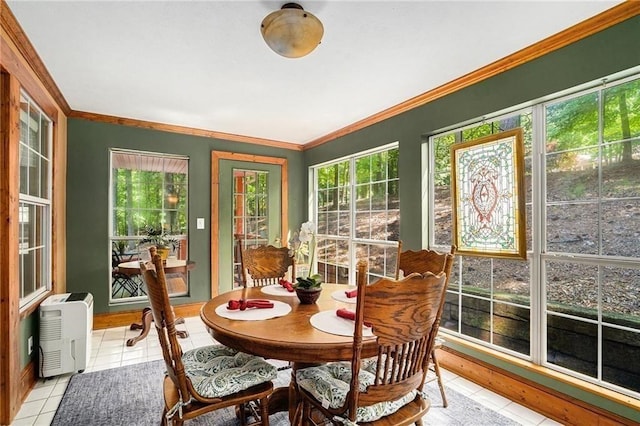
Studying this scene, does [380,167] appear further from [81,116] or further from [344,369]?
[81,116]

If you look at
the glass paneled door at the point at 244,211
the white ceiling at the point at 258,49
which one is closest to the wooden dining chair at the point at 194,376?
the white ceiling at the point at 258,49

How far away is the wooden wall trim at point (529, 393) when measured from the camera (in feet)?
6.47

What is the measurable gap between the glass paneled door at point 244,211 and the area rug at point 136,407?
192cm

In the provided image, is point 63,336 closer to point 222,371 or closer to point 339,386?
point 222,371

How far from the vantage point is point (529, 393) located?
2271 mm

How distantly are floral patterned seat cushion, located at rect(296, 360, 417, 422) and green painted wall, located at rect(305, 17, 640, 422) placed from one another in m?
1.43

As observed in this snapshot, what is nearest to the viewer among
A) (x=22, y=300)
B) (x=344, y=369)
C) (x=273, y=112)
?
(x=344, y=369)

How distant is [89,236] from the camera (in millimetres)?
3750

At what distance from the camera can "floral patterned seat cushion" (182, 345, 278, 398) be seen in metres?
1.53

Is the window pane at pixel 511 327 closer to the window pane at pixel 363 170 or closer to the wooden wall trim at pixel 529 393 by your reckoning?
the wooden wall trim at pixel 529 393

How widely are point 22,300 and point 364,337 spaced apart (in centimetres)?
273

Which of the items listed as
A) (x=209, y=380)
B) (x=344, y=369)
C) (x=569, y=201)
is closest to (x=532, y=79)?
(x=569, y=201)

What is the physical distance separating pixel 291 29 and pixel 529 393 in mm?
2832

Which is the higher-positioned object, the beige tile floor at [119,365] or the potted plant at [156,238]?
the potted plant at [156,238]
